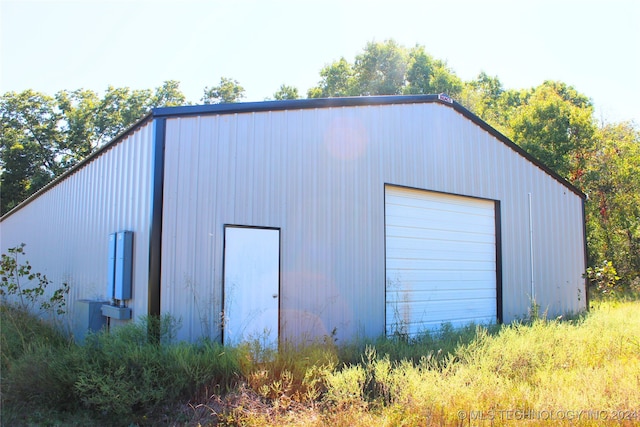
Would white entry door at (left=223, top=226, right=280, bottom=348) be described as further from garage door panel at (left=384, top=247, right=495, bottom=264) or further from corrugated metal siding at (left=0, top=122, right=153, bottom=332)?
garage door panel at (left=384, top=247, right=495, bottom=264)

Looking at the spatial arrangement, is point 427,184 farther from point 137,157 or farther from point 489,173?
point 137,157

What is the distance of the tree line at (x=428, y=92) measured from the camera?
21922 mm

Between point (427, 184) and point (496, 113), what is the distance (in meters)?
28.5

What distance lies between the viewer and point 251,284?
24.5ft

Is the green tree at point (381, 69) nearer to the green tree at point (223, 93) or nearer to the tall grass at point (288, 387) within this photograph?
the green tree at point (223, 93)

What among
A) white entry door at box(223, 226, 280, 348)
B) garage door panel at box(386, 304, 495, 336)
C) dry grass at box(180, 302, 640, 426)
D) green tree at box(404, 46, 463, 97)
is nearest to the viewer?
dry grass at box(180, 302, 640, 426)

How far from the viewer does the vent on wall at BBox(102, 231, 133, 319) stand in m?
7.23

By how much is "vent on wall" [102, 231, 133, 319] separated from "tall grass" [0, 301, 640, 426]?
0.88 metres

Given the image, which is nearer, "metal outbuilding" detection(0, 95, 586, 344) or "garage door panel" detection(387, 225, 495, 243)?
"metal outbuilding" detection(0, 95, 586, 344)

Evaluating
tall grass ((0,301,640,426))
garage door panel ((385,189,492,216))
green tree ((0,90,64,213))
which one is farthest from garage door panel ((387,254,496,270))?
green tree ((0,90,64,213))

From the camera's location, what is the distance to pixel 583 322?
10164 mm

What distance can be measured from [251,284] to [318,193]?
6.94 feet

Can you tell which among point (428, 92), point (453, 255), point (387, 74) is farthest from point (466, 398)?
point (387, 74)

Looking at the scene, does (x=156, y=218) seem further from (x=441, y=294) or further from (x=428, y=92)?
(x=428, y=92)
